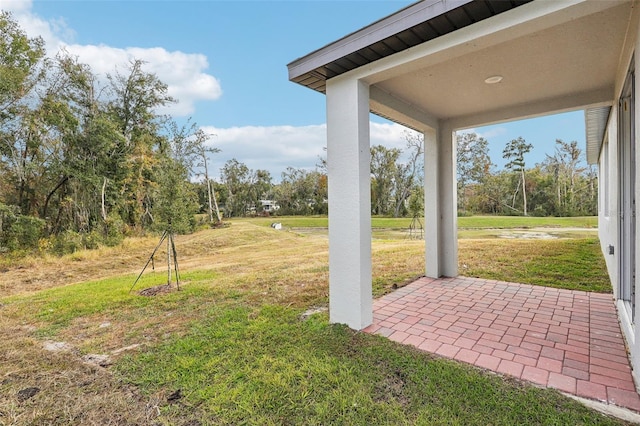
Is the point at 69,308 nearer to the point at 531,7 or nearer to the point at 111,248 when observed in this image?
the point at 531,7

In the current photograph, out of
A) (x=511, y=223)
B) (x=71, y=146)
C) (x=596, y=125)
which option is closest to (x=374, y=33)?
(x=596, y=125)

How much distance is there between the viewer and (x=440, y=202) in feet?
16.9

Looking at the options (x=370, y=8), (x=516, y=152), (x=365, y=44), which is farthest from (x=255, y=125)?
(x=365, y=44)

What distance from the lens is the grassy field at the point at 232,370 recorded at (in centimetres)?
191

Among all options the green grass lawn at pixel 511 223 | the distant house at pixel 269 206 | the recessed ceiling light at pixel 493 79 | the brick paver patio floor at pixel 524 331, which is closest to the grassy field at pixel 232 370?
the brick paver patio floor at pixel 524 331

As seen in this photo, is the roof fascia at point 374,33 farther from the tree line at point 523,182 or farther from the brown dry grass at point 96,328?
the tree line at point 523,182

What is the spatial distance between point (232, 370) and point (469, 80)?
3706 millimetres

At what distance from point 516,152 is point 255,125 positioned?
28847 mm

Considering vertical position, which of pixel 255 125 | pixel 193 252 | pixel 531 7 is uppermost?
pixel 255 125

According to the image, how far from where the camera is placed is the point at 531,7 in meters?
2.00

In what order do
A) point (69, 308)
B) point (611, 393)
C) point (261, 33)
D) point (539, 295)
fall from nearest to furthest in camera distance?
point (611, 393), point (539, 295), point (69, 308), point (261, 33)

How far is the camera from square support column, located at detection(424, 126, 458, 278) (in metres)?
5.03

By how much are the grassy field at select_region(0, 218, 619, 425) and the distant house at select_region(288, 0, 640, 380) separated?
729mm

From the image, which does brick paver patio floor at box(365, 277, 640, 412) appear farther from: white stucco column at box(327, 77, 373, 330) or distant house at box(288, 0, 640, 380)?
white stucco column at box(327, 77, 373, 330)
